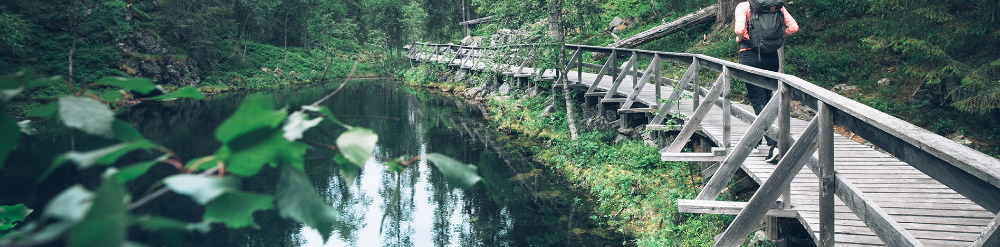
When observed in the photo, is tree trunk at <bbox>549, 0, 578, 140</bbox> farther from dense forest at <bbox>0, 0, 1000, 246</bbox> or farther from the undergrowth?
the undergrowth

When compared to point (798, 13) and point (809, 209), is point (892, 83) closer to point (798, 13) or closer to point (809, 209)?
point (798, 13)

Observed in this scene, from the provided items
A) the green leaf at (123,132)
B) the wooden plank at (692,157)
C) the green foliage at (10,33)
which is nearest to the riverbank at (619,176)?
the wooden plank at (692,157)

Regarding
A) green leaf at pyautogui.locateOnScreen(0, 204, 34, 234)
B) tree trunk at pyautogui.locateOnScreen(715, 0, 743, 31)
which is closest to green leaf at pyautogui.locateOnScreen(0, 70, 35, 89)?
green leaf at pyautogui.locateOnScreen(0, 204, 34, 234)

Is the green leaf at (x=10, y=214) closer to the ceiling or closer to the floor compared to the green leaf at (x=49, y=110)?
closer to the floor

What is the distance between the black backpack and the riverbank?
1.91m

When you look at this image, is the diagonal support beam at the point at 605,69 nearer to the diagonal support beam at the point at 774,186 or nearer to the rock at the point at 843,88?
the rock at the point at 843,88

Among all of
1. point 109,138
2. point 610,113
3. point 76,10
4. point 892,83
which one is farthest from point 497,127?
point 76,10

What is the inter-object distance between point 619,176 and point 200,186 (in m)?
8.16

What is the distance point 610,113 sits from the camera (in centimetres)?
1127

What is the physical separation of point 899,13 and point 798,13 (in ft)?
20.3

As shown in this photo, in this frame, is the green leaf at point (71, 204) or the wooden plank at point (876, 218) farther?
the wooden plank at point (876, 218)

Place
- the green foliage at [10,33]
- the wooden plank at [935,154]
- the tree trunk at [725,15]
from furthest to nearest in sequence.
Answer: the green foliage at [10,33] → the tree trunk at [725,15] → the wooden plank at [935,154]

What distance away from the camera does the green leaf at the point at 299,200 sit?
0.83 m

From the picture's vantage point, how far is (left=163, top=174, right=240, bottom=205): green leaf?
69 centimetres
